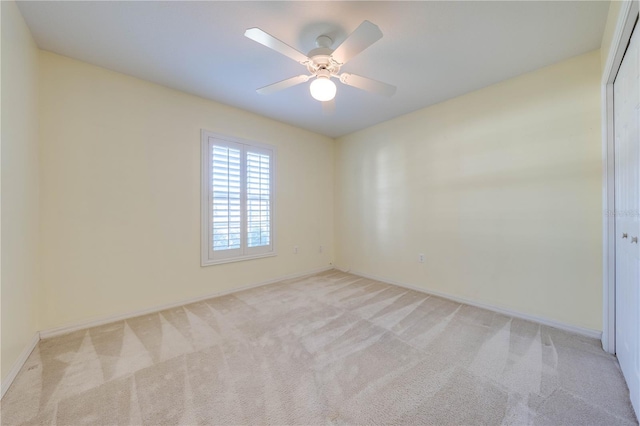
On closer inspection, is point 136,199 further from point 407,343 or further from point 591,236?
point 591,236

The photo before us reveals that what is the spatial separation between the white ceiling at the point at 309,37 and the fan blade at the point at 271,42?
288 mm

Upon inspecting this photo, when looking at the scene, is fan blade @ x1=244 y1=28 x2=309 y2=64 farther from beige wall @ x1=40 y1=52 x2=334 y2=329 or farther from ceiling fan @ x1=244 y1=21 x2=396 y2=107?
beige wall @ x1=40 y1=52 x2=334 y2=329

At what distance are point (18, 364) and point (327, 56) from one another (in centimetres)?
307

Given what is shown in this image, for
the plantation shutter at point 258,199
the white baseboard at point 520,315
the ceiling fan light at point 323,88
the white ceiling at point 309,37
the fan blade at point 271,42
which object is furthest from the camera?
the plantation shutter at point 258,199

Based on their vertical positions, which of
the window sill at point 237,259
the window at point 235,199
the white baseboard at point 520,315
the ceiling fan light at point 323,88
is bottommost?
the white baseboard at point 520,315

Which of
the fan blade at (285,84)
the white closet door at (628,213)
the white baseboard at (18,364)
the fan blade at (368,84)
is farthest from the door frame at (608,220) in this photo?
the white baseboard at (18,364)

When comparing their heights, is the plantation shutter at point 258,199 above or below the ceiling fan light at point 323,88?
below

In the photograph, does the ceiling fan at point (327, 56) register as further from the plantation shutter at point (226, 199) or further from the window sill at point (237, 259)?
the window sill at point (237, 259)

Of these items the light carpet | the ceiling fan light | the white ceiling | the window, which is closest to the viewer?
the light carpet

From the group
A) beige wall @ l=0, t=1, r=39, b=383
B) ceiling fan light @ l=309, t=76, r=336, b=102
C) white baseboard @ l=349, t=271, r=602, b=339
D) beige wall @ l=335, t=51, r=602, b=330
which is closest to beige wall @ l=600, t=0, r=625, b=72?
beige wall @ l=335, t=51, r=602, b=330

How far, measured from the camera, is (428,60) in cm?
228

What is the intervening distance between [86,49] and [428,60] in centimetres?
307

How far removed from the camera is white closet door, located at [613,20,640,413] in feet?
4.62

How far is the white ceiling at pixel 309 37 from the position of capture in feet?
5.59
